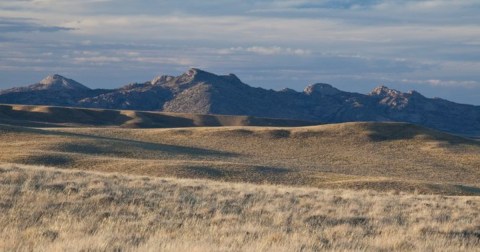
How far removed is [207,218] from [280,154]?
47.6 m

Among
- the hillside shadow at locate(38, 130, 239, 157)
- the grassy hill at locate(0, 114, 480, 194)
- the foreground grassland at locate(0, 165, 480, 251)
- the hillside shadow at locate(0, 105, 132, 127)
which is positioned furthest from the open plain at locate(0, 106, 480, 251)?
the hillside shadow at locate(0, 105, 132, 127)

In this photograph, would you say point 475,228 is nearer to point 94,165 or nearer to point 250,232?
point 250,232

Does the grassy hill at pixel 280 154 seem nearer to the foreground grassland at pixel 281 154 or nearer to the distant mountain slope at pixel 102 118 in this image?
the foreground grassland at pixel 281 154

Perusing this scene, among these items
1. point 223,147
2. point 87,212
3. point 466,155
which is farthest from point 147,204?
point 466,155

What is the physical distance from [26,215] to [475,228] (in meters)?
11.8

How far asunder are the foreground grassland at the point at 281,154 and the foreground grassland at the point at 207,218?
15913mm

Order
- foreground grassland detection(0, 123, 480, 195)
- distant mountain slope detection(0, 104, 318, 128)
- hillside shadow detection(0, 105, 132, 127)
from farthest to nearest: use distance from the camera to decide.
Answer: distant mountain slope detection(0, 104, 318, 128) < hillside shadow detection(0, 105, 132, 127) < foreground grassland detection(0, 123, 480, 195)

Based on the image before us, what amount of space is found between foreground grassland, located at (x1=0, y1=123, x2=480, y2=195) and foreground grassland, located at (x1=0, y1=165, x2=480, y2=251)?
1591 cm

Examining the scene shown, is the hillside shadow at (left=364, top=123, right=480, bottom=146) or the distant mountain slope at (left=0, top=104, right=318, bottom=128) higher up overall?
the hillside shadow at (left=364, top=123, right=480, bottom=146)

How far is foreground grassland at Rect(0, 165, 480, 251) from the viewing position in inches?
534

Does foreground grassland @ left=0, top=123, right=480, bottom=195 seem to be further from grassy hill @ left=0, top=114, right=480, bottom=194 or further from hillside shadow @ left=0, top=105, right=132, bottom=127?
hillside shadow @ left=0, top=105, right=132, bottom=127

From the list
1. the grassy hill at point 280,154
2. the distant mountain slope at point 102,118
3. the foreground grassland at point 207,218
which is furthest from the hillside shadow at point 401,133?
the distant mountain slope at point 102,118

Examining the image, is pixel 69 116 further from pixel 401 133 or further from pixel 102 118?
pixel 401 133

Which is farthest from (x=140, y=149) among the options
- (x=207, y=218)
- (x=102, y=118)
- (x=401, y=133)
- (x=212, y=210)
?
(x=102, y=118)
